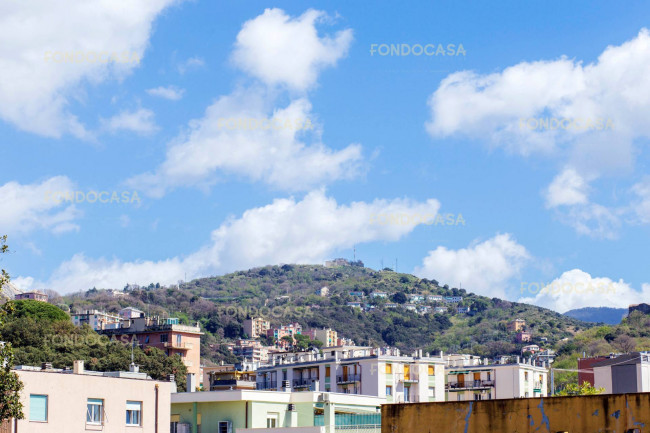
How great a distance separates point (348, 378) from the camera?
108438mm

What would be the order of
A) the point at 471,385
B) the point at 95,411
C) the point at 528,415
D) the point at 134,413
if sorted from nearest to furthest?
the point at 528,415 < the point at 95,411 < the point at 134,413 < the point at 471,385

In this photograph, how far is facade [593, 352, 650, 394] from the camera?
86125mm

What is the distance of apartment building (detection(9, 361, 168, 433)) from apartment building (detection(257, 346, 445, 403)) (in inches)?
2273

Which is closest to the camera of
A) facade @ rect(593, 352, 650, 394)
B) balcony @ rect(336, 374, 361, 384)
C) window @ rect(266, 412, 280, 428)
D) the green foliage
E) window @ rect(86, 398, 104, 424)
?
window @ rect(86, 398, 104, 424)

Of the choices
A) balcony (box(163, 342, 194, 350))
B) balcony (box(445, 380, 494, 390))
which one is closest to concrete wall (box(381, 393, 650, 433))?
balcony (box(445, 380, 494, 390))

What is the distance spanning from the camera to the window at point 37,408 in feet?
138

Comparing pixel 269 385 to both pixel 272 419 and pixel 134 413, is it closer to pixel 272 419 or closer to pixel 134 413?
pixel 272 419

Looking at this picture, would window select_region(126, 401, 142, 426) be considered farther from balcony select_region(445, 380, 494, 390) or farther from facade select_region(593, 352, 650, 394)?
balcony select_region(445, 380, 494, 390)

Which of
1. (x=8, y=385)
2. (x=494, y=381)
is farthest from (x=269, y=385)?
(x=8, y=385)

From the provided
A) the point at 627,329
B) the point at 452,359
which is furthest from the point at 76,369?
the point at 627,329

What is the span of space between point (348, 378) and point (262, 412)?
2301 inches

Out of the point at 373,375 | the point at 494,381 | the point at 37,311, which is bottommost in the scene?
the point at 494,381

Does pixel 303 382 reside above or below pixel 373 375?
below

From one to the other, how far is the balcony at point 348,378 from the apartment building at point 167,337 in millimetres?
46034
